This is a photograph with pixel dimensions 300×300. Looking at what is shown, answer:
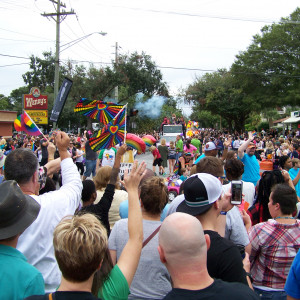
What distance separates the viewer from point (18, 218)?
1.93 meters

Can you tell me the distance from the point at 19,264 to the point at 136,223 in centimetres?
68

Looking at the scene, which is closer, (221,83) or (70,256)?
(70,256)

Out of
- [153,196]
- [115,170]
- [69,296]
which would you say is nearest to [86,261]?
[69,296]

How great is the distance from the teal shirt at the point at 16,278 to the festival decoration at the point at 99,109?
14.3ft

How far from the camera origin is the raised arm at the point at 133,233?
1.94 meters

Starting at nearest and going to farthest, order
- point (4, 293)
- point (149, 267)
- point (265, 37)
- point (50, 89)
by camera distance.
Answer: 1. point (4, 293)
2. point (149, 267)
3. point (265, 37)
4. point (50, 89)

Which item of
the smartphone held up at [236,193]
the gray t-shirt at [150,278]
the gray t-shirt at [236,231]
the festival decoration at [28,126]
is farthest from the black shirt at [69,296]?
the festival decoration at [28,126]

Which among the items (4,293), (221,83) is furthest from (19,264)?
(221,83)

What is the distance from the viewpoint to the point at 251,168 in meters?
6.58

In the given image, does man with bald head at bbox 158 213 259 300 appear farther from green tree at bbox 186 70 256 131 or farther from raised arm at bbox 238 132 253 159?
green tree at bbox 186 70 256 131

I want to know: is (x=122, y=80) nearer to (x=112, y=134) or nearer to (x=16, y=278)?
(x=112, y=134)

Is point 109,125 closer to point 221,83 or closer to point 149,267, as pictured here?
point 149,267

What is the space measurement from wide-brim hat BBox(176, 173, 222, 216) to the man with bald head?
2.15 ft

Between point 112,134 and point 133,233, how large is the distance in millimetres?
4096
